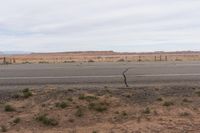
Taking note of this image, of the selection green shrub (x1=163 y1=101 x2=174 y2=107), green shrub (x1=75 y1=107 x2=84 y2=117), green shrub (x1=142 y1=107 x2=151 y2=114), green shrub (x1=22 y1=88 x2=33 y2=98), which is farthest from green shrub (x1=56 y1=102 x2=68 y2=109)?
green shrub (x1=163 y1=101 x2=174 y2=107)

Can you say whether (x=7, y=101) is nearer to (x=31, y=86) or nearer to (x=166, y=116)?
(x=31, y=86)

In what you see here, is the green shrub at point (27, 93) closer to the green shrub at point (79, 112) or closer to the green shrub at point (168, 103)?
the green shrub at point (79, 112)

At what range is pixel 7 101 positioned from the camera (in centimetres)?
1195

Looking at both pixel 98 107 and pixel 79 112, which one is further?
pixel 98 107

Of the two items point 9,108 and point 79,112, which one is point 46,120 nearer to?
point 79,112

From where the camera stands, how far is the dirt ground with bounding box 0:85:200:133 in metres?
10.2

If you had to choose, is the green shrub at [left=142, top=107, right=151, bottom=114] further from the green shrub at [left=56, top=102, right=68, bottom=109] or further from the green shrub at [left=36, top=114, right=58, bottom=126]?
the green shrub at [left=36, top=114, right=58, bottom=126]

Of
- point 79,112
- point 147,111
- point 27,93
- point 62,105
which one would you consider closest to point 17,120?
point 62,105

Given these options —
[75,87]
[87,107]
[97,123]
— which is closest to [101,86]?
[75,87]

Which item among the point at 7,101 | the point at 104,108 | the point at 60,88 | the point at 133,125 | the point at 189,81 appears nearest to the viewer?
the point at 133,125

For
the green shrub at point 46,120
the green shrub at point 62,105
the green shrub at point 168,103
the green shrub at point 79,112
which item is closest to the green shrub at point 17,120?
the green shrub at point 46,120

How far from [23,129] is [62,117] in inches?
42.8

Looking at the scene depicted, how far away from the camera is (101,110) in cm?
1109

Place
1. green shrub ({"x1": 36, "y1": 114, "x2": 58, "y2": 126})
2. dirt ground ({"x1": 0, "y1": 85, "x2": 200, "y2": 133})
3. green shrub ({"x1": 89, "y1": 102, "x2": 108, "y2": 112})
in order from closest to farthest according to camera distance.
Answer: dirt ground ({"x1": 0, "y1": 85, "x2": 200, "y2": 133}) < green shrub ({"x1": 36, "y1": 114, "x2": 58, "y2": 126}) < green shrub ({"x1": 89, "y1": 102, "x2": 108, "y2": 112})
